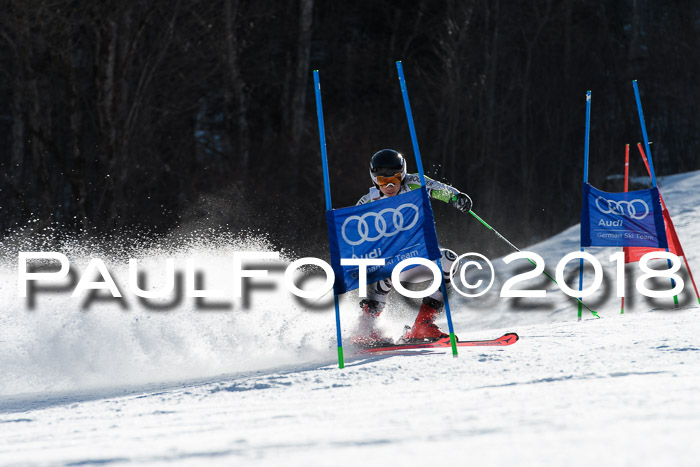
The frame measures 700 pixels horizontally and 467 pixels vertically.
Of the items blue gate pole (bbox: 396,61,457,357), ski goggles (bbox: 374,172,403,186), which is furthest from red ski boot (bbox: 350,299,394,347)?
ski goggles (bbox: 374,172,403,186)

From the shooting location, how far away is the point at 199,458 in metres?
2.86

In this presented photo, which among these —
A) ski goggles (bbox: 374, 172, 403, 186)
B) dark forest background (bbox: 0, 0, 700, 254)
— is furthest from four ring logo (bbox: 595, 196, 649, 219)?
dark forest background (bbox: 0, 0, 700, 254)

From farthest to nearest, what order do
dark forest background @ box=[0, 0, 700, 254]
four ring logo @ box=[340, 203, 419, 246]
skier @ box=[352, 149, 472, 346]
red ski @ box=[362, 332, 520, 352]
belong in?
dark forest background @ box=[0, 0, 700, 254] → skier @ box=[352, 149, 472, 346] → red ski @ box=[362, 332, 520, 352] → four ring logo @ box=[340, 203, 419, 246]

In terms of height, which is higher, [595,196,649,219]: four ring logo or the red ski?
[595,196,649,219]: four ring logo

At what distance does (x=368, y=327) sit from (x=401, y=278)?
50cm

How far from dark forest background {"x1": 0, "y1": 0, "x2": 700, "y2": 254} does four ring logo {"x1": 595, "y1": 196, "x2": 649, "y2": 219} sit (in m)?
8.05

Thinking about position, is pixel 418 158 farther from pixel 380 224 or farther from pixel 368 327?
pixel 368 327

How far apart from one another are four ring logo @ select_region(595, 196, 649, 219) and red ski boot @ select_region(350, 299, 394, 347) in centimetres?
319

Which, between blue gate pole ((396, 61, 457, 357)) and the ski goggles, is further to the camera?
the ski goggles

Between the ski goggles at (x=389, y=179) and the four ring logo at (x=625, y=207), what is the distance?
3068 mm

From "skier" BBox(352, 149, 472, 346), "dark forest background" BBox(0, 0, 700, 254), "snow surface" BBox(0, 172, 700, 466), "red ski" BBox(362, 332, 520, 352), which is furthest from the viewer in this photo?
"dark forest background" BBox(0, 0, 700, 254)

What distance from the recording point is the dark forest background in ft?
48.4

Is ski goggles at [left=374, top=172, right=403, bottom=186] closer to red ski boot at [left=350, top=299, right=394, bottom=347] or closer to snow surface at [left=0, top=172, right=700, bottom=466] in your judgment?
red ski boot at [left=350, top=299, right=394, bottom=347]

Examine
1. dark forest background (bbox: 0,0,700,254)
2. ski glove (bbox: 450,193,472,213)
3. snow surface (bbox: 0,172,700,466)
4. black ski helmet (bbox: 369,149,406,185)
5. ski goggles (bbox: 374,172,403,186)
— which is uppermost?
dark forest background (bbox: 0,0,700,254)
